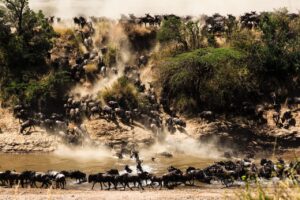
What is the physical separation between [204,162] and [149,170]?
4350mm

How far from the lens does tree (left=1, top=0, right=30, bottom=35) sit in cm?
4469

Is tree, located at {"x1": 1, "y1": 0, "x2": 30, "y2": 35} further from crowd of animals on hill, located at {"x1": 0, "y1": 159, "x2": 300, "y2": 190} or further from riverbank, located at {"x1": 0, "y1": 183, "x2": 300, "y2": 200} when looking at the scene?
riverbank, located at {"x1": 0, "y1": 183, "x2": 300, "y2": 200}

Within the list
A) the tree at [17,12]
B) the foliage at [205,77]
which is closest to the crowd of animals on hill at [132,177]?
the foliage at [205,77]

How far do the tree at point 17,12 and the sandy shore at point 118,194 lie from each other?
20739 mm

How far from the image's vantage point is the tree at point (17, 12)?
44.7 metres

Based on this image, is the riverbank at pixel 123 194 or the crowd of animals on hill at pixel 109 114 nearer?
the riverbank at pixel 123 194

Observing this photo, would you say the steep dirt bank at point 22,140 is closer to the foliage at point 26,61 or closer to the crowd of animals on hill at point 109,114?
the crowd of animals on hill at point 109,114

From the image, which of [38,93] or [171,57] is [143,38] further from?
[38,93]

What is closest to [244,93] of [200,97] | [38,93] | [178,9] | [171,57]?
[200,97]

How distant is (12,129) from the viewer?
38969mm

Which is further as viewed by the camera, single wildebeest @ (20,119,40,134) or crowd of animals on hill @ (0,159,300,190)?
single wildebeest @ (20,119,40,134)

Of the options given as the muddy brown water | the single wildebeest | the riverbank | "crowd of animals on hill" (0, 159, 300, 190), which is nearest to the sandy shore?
the riverbank

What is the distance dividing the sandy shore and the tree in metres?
20.7

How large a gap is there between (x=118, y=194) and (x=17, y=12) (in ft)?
78.8
